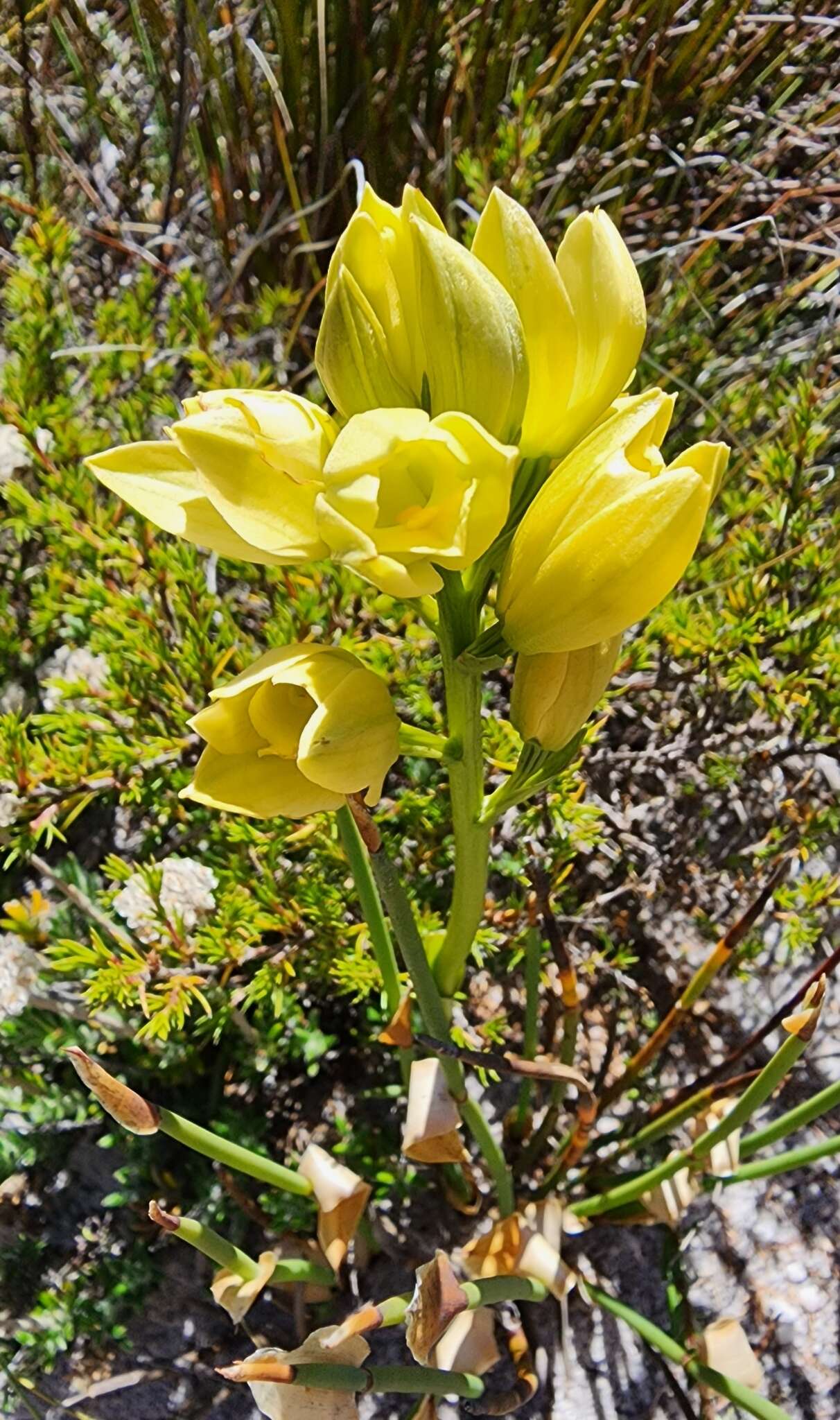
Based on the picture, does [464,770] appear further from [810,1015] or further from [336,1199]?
[336,1199]

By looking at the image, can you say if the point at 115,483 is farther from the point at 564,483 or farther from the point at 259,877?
the point at 259,877

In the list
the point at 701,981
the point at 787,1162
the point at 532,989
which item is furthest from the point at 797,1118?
the point at 532,989

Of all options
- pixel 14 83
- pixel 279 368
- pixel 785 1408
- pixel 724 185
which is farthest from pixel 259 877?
pixel 14 83

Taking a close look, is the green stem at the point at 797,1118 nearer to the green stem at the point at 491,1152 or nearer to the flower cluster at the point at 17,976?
the green stem at the point at 491,1152

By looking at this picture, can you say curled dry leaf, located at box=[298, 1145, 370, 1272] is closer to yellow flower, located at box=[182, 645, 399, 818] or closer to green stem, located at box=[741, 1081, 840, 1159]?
green stem, located at box=[741, 1081, 840, 1159]

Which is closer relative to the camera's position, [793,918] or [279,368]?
[793,918]
